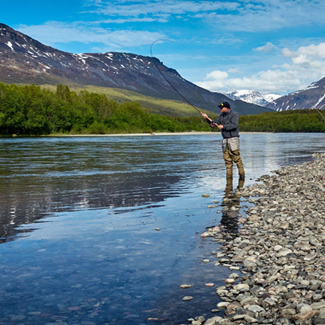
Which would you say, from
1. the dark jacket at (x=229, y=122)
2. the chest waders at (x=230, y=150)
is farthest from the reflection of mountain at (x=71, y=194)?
the dark jacket at (x=229, y=122)

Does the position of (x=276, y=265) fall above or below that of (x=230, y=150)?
below

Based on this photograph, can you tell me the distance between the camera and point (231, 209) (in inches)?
454

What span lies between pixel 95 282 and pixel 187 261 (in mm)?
1729

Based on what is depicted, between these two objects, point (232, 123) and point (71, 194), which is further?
point (71, 194)

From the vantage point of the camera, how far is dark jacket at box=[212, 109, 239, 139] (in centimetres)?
1470

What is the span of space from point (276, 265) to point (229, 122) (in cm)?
894

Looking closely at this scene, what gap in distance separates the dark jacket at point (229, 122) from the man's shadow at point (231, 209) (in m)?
1.88

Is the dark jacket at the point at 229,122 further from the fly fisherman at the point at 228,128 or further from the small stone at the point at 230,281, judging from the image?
the small stone at the point at 230,281

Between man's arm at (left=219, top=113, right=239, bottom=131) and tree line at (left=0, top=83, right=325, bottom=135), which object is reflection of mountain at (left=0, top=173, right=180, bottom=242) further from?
tree line at (left=0, top=83, right=325, bottom=135)

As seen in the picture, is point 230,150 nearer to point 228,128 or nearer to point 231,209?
point 228,128

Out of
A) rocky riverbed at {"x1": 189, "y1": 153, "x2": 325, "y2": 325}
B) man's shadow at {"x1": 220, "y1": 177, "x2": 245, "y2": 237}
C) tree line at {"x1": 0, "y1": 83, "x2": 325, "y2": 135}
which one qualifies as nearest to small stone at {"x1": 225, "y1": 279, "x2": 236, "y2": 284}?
rocky riverbed at {"x1": 189, "y1": 153, "x2": 325, "y2": 325}

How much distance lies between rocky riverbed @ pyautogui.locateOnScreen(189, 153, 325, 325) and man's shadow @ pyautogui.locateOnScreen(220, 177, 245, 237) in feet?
0.58

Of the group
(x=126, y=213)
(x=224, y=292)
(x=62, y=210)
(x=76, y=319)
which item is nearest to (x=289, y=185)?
(x=126, y=213)

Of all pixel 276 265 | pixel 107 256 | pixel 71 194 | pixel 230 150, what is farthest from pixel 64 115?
pixel 276 265
